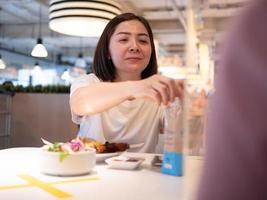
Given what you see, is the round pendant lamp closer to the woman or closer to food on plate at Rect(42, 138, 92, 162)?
the woman

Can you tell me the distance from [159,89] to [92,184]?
1.26ft

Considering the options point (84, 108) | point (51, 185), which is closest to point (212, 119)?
point (51, 185)

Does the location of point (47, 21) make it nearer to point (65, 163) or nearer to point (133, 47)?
point (133, 47)

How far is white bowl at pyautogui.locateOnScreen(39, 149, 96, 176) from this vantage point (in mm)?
1154

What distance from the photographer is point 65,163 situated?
3.79 ft

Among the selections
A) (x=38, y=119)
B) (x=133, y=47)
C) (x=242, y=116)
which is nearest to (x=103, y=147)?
(x=133, y=47)

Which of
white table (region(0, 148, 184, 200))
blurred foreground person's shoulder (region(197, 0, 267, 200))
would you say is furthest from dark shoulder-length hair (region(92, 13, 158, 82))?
blurred foreground person's shoulder (region(197, 0, 267, 200))

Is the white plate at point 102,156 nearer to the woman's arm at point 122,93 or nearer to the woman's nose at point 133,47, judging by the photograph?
the woman's arm at point 122,93

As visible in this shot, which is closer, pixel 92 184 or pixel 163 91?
pixel 92 184

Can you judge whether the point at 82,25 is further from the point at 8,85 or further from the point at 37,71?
the point at 37,71

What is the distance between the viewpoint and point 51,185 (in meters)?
1.04

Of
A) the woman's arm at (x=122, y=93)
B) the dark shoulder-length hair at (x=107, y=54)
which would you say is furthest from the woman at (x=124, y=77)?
the woman's arm at (x=122, y=93)

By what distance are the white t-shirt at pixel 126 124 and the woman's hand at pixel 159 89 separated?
0.63 metres

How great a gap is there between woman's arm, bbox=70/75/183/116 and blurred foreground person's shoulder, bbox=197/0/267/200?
0.80 m
